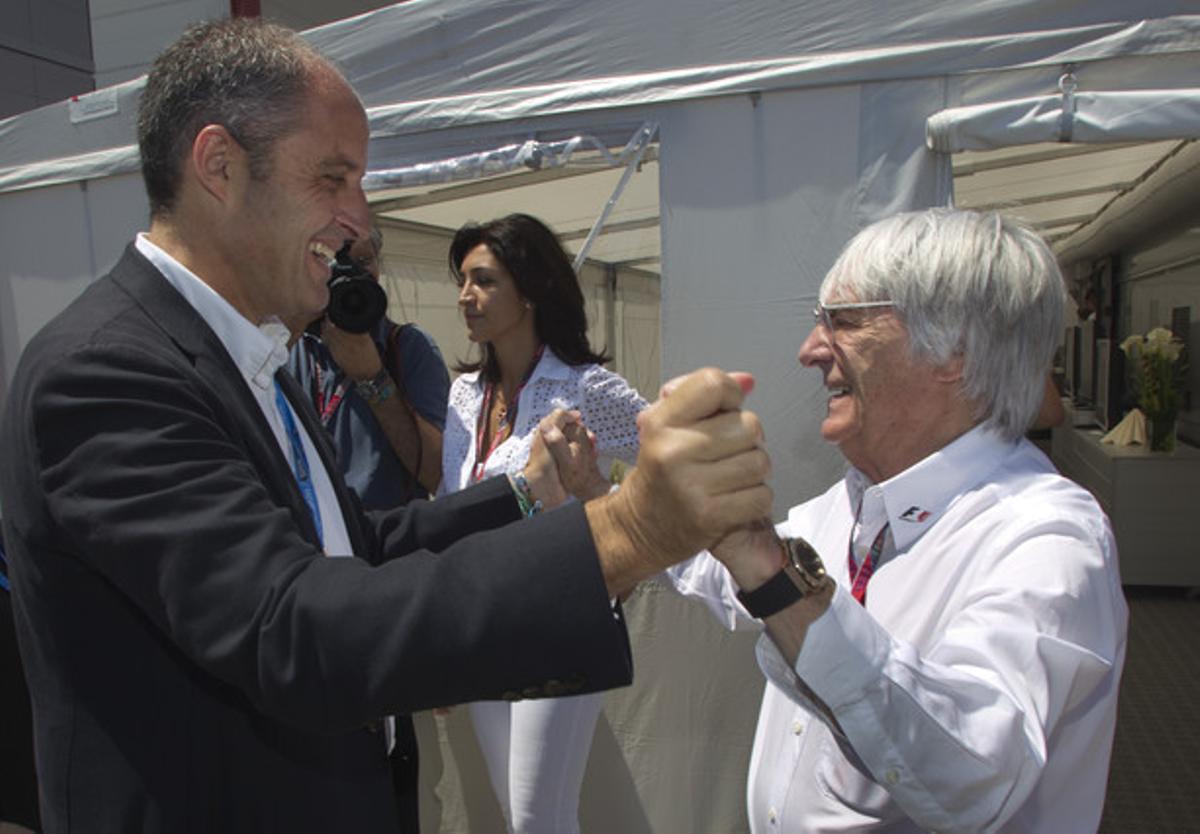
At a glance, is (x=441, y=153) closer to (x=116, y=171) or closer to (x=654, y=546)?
(x=116, y=171)

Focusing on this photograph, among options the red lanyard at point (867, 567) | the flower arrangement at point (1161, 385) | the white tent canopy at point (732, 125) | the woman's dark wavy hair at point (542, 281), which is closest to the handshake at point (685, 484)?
the red lanyard at point (867, 567)

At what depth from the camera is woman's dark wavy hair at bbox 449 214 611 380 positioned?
263 cm

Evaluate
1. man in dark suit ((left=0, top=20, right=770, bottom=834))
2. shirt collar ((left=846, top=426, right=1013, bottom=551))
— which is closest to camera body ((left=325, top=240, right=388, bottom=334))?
man in dark suit ((left=0, top=20, right=770, bottom=834))

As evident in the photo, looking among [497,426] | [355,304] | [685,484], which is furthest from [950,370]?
[355,304]

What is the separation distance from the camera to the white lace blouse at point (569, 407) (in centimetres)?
245

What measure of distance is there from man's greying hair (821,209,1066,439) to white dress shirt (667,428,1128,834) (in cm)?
8

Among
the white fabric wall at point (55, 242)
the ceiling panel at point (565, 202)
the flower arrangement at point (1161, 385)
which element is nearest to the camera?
the ceiling panel at point (565, 202)

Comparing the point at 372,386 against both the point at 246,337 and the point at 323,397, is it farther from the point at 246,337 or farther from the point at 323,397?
the point at 246,337

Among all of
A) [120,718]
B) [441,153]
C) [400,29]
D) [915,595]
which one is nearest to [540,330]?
[441,153]

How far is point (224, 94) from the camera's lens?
1057 millimetres

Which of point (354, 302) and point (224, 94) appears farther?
point (354, 302)

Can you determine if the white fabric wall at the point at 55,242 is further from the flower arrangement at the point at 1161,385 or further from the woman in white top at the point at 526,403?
the flower arrangement at the point at 1161,385

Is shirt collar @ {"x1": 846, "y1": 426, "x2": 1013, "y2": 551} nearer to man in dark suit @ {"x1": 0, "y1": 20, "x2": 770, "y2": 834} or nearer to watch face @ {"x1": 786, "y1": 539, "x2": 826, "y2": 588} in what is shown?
watch face @ {"x1": 786, "y1": 539, "x2": 826, "y2": 588}

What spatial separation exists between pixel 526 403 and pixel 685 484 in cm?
179
